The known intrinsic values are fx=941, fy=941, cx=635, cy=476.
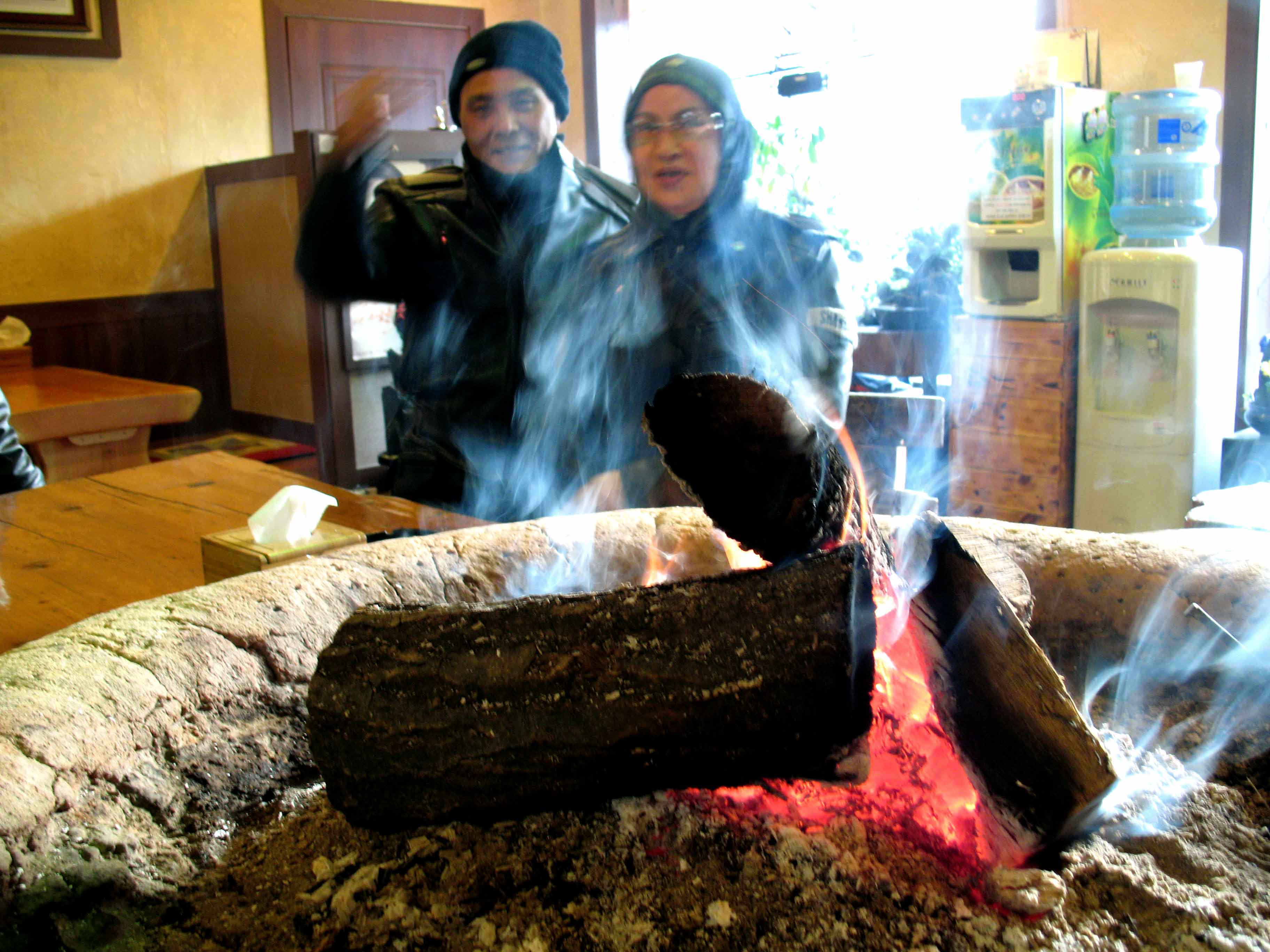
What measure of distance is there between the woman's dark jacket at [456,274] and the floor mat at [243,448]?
2672 mm

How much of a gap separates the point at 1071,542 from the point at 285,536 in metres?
1.39

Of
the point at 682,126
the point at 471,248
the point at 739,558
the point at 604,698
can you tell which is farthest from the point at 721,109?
the point at 604,698

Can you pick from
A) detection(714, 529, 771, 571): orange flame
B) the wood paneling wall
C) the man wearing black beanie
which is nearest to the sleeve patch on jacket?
the man wearing black beanie

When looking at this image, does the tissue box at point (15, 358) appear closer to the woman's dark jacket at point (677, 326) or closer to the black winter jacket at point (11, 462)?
the black winter jacket at point (11, 462)

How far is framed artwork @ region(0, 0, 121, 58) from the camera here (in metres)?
4.58

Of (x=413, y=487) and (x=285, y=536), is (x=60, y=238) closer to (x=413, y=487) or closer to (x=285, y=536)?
(x=413, y=487)

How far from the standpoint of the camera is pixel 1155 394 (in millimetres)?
3752

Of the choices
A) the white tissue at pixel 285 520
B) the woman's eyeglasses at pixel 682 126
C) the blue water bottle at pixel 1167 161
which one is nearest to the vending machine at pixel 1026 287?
the blue water bottle at pixel 1167 161

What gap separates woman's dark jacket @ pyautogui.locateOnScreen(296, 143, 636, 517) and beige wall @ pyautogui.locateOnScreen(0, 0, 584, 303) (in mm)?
3011

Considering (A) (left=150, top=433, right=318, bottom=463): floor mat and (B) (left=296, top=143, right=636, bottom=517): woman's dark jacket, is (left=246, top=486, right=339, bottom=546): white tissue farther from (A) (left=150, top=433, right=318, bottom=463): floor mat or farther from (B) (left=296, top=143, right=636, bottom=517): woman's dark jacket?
(A) (left=150, top=433, right=318, bottom=463): floor mat

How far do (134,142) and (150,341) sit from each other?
1.06 metres

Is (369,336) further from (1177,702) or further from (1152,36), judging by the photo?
(1177,702)

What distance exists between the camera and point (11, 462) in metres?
2.74

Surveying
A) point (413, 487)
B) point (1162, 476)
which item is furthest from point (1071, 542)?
point (1162, 476)
